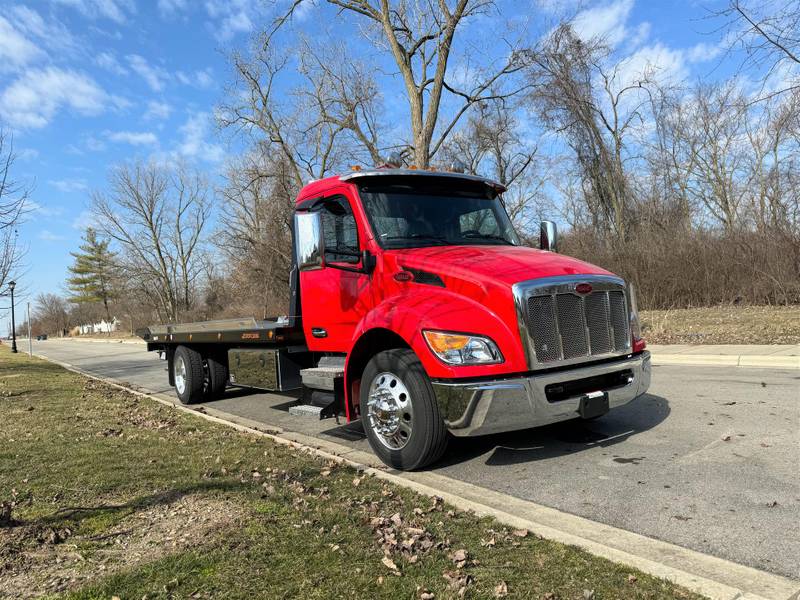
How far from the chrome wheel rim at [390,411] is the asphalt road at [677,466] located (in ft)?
1.59

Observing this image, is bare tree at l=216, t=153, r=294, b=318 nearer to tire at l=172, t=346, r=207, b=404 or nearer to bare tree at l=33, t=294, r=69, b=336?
tire at l=172, t=346, r=207, b=404

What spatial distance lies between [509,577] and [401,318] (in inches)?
88.9

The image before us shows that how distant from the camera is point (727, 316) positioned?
16234mm

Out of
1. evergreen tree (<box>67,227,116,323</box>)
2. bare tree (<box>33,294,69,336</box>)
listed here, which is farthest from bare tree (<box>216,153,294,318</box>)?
bare tree (<box>33,294,69,336</box>)

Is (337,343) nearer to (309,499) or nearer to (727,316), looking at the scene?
(309,499)

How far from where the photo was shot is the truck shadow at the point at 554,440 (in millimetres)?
5176

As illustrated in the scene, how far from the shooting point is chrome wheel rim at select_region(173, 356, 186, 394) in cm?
941

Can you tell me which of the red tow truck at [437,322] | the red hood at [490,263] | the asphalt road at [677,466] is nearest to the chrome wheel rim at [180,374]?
the asphalt road at [677,466]

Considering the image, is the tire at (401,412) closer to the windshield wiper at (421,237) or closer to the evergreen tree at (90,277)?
the windshield wiper at (421,237)

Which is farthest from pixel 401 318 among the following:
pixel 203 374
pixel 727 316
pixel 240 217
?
pixel 240 217

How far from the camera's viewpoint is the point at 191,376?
30.0 feet

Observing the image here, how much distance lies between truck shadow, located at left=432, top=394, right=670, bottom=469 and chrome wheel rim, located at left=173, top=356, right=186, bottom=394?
5429mm

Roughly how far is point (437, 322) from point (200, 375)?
6039 mm

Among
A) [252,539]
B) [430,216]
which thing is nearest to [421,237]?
[430,216]
